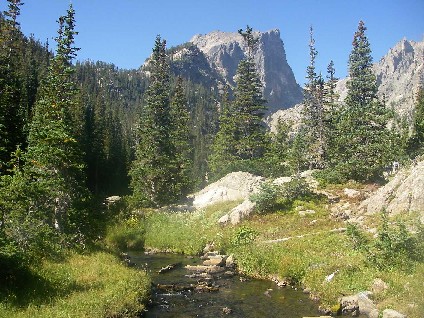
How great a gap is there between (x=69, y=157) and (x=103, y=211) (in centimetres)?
1679

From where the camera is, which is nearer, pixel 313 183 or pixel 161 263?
pixel 161 263

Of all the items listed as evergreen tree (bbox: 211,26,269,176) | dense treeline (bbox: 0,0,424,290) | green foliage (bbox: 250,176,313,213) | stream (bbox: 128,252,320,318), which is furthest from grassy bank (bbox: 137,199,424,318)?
evergreen tree (bbox: 211,26,269,176)

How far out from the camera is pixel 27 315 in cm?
1249

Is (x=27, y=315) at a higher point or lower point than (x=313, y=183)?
lower

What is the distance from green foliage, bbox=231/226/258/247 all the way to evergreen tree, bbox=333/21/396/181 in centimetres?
1779

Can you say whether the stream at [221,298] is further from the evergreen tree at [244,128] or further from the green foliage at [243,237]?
the evergreen tree at [244,128]

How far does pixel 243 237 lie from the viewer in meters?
28.0

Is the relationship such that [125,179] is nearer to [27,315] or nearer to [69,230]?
[69,230]

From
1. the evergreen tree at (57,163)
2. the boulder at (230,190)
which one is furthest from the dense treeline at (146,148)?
the boulder at (230,190)

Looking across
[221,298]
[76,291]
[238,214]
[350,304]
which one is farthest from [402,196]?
[76,291]

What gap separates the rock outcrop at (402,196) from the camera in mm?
25188

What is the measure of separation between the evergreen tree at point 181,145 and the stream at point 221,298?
2459 centimetres

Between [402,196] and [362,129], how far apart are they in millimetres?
18737

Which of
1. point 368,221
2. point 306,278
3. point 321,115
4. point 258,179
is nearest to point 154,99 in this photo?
point 258,179
